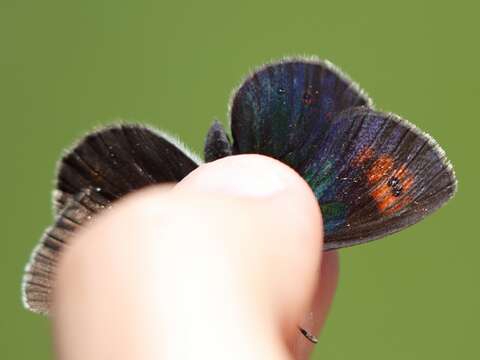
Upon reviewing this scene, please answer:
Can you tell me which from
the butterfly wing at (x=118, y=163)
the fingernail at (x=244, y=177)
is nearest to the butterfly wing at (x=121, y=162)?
the butterfly wing at (x=118, y=163)

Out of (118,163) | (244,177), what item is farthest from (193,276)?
(118,163)

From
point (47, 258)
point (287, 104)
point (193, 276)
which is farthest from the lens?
point (287, 104)

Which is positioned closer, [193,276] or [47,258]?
[193,276]

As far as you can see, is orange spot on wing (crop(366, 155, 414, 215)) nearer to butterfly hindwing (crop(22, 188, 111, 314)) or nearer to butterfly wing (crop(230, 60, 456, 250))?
butterfly wing (crop(230, 60, 456, 250))

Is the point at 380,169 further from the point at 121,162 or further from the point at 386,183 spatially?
the point at 121,162

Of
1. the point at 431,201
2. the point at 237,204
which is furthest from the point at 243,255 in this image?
the point at 431,201

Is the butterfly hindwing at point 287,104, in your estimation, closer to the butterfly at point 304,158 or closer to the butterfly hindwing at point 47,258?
the butterfly at point 304,158

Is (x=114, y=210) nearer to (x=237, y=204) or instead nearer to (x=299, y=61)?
(x=237, y=204)
